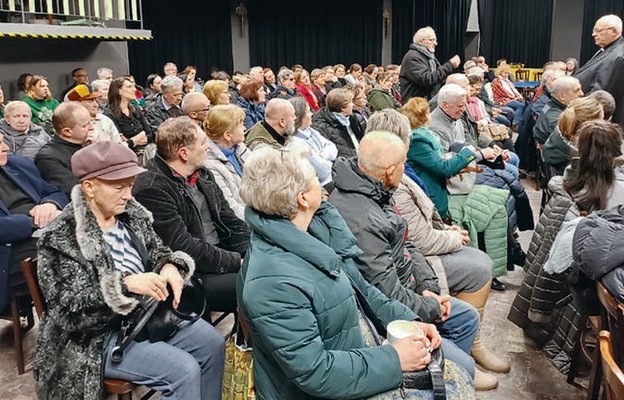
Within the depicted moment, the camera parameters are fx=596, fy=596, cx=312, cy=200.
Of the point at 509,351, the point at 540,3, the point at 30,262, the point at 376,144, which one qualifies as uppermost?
the point at 540,3

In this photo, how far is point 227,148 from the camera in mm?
3227

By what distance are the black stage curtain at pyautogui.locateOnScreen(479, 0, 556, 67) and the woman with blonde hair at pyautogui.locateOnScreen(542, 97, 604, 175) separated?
37.0ft

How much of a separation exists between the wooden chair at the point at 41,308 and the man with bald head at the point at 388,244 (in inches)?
34.4

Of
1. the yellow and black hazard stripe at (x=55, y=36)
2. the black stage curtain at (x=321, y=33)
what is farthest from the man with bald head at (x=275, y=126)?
the black stage curtain at (x=321, y=33)

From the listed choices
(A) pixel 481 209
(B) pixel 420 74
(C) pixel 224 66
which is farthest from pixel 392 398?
(C) pixel 224 66

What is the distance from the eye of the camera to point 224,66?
14039 mm

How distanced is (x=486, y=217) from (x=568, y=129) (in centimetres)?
71

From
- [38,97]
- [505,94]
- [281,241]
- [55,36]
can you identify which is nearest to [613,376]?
[281,241]

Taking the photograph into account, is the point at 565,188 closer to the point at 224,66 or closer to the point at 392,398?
the point at 392,398

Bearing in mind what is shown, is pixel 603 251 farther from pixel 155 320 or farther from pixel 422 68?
pixel 422 68

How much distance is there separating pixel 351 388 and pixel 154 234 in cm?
102

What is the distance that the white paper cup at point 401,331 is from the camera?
166 cm

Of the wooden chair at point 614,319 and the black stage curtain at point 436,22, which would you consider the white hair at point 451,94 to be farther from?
the black stage curtain at point 436,22

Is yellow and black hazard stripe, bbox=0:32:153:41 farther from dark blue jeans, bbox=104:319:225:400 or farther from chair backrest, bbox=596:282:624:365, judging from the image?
Result: chair backrest, bbox=596:282:624:365
